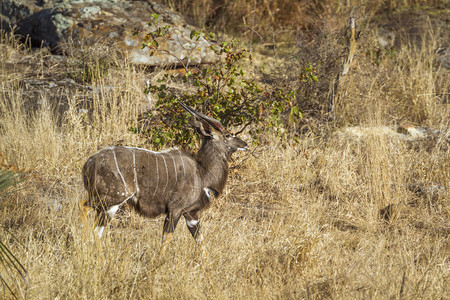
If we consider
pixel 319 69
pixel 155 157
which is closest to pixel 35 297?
pixel 155 157

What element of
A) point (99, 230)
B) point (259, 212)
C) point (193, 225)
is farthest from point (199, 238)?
point (259, 212)

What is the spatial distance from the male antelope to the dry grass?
0.25 metres

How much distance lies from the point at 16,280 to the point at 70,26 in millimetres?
6064

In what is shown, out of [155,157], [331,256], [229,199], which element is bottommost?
[229,199]

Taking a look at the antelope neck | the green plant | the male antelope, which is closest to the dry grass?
the male antelope

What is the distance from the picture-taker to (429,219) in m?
5.65

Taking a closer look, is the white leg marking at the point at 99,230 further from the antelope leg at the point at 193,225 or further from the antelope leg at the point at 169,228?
the antelope leg at the point at 193,225

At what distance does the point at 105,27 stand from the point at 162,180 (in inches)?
200

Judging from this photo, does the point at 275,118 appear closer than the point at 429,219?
No

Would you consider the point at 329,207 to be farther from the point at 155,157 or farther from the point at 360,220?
the point at 155,157

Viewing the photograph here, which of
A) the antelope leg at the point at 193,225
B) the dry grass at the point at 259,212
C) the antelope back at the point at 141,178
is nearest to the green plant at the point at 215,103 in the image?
the dry grass at the point at 259,212

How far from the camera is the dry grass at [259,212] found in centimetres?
389

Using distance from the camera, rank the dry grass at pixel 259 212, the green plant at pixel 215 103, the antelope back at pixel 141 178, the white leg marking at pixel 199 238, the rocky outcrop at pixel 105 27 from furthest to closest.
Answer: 1. the rocky outcrop at pixel 105 27
2. the green plant at pixel 215 103
3. the white leg marking at pixel 199 238
4. the antelope back at pixel 141 178
5. the dry grass at pixel 259 212

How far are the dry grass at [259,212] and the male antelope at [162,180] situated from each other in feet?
0.80
